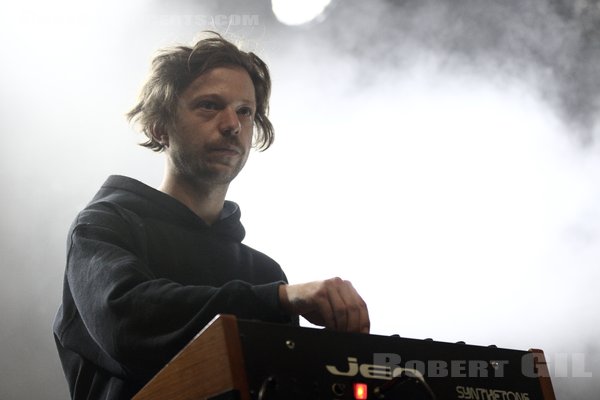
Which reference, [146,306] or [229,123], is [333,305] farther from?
[229,123]

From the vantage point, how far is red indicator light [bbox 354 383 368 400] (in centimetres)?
97

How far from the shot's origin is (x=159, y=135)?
203 centimetres

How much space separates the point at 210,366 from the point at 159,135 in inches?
46.6

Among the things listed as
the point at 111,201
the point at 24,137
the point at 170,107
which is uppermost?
the point at 24,137

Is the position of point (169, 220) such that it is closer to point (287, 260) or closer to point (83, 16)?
point (287, 260)

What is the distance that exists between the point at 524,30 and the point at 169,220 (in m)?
2.15

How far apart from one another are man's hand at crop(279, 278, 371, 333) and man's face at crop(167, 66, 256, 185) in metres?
0.82

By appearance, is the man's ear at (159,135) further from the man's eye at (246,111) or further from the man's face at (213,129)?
the man's eye at (246,111)

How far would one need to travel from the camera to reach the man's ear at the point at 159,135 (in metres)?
2.01

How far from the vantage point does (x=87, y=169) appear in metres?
3.27

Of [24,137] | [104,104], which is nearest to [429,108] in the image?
[104,104]

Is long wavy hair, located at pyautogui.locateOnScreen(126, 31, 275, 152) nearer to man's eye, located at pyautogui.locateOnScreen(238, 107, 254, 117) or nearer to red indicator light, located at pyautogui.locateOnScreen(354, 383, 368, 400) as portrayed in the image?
man's eye, located at pyautogui.locateOnScreen(238, 107, 254, 117)

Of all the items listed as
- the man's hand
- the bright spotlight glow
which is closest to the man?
the man's hand

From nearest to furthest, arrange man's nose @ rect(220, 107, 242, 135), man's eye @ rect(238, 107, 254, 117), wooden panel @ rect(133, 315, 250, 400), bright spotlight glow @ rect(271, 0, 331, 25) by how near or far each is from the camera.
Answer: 1. wooden panel @ rect(133, 315, 250, 400)
2. man's nose @ rect(220, 107, 242, 135)
3. man's eye @ rect(238, 107, 254, 117)
4. bright spotlight glow @ rect(271, 0, 331, 25)
